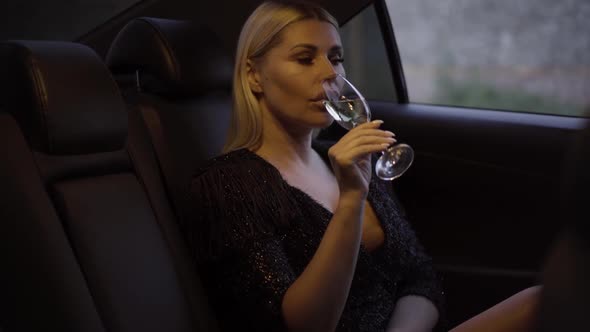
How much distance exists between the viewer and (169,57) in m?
1.74

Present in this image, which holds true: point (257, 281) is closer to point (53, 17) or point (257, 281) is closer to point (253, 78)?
point (253, 78)

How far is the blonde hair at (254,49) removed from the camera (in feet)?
5.56

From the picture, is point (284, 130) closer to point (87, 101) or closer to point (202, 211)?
point (202, 211)

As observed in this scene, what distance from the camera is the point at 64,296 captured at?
51.4 inches

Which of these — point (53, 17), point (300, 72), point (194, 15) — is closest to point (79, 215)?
point (300, 72)

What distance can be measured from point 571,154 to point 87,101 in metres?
1.06

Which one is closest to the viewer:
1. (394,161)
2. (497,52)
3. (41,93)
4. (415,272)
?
(41,93)

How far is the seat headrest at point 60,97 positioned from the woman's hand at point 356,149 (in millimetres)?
415

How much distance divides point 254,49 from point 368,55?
1269 mm

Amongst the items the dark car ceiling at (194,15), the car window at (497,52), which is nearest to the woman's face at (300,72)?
the dark car ceiling at (194,15)

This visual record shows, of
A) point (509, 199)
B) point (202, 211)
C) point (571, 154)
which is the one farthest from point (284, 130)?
point (571, 154)

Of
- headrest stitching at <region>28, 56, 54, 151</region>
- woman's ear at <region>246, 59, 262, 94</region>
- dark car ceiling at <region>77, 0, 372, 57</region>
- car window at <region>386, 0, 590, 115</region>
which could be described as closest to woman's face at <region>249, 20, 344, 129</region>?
woman's ear at <region>246, 59, 262, 94</region>

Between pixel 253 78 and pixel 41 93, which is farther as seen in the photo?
pixel 253 78

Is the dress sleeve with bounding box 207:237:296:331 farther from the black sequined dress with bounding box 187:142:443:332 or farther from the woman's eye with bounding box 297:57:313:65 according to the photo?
the woman's eye with bounding box 297:57:313:65
